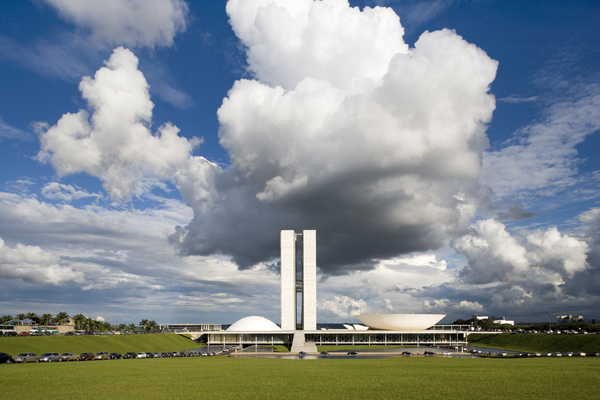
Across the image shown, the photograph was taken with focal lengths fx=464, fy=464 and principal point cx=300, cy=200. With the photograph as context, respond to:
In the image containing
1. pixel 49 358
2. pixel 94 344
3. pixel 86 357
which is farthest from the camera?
pixel 94 344

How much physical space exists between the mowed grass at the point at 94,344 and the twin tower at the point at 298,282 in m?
20.6

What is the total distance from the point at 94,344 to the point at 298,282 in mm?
45269

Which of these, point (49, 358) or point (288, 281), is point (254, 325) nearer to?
point (288, 281)

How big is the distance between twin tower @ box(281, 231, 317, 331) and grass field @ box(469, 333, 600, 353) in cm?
3759

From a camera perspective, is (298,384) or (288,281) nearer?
(298,384)

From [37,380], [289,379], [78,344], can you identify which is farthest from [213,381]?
[78,344]

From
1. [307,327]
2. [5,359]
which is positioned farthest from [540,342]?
[5,359]

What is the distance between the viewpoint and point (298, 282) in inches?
4043

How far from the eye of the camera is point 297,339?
8988 cm

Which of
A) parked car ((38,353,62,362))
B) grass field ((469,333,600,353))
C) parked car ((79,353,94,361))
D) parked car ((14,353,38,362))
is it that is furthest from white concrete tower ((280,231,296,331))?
parked car ((14,353,38,362))

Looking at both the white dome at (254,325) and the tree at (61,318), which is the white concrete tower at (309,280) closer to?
the white dome at (254,325)

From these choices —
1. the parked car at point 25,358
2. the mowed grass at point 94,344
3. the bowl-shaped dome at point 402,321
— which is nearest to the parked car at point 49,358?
the parked car at point 25,358

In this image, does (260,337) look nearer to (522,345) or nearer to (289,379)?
(522,345)

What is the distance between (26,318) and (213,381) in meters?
100
